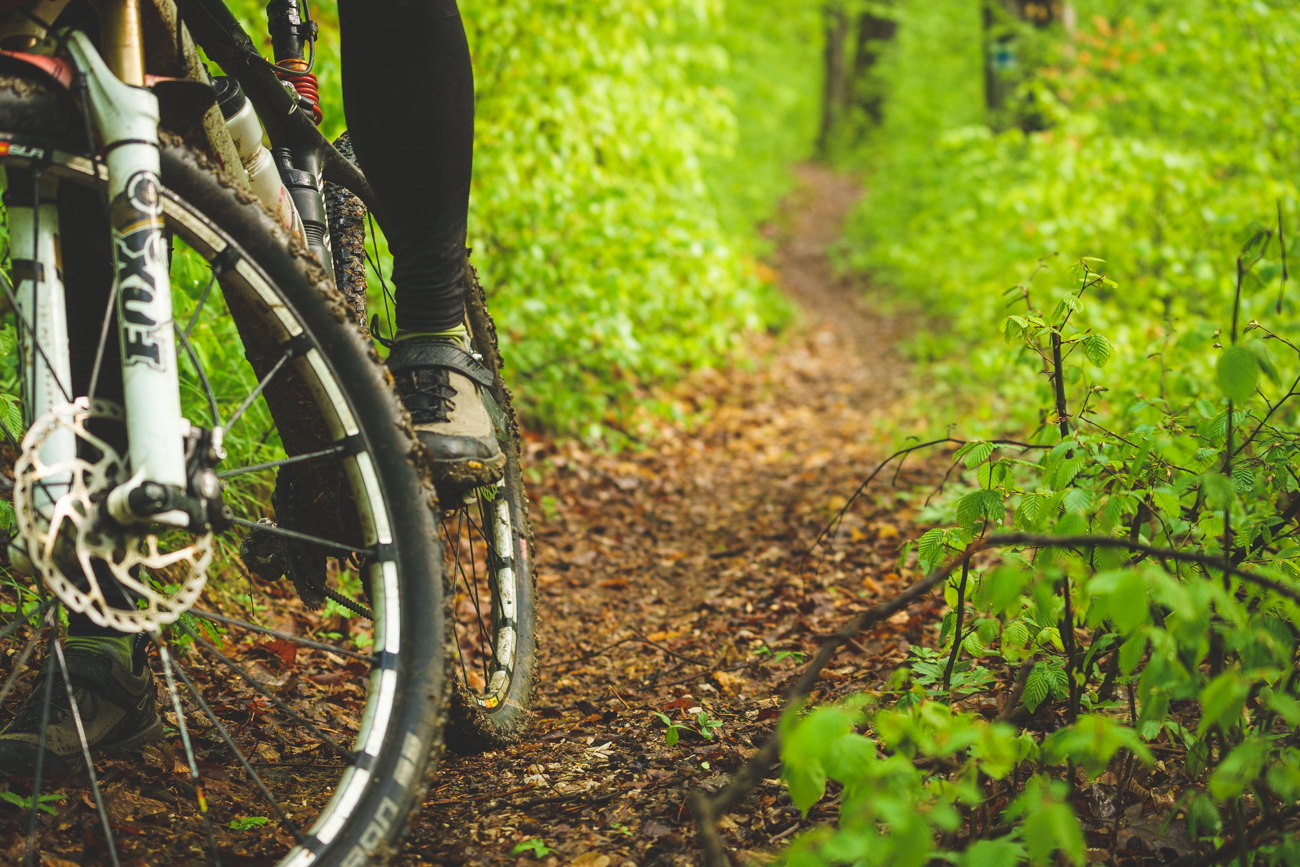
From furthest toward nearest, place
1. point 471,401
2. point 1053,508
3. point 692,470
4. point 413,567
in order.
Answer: point 692,470 → point 471,401 → point 1053,508 → point 413,567

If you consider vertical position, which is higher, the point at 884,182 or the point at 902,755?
the point at 884,182

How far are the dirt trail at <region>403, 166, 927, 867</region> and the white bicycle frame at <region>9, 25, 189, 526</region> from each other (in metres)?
0.77

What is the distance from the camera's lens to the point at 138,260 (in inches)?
40.8

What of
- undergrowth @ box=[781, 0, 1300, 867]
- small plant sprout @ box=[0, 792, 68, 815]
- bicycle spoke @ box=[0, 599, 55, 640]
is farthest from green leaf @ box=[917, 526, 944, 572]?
small plant sprout @ box=[0, 792, 68, 815]

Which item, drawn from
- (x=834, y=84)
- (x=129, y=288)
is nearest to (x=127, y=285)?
(x=129, y=288)

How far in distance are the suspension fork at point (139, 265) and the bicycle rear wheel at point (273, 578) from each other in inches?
1.6

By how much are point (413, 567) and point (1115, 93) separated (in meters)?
7.65

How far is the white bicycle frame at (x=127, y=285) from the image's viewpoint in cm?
102

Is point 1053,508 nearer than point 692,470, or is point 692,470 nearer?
point 1053,508

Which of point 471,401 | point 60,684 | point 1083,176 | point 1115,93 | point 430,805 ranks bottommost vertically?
point 430,805

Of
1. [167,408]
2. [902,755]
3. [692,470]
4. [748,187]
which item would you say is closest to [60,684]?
[167,408]

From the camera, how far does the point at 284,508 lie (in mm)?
1522

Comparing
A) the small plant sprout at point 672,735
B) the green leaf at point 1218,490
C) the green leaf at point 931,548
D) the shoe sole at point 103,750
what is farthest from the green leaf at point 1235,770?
the shoe sole at point 103,750

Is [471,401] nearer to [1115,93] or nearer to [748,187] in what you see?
[1115,93]
